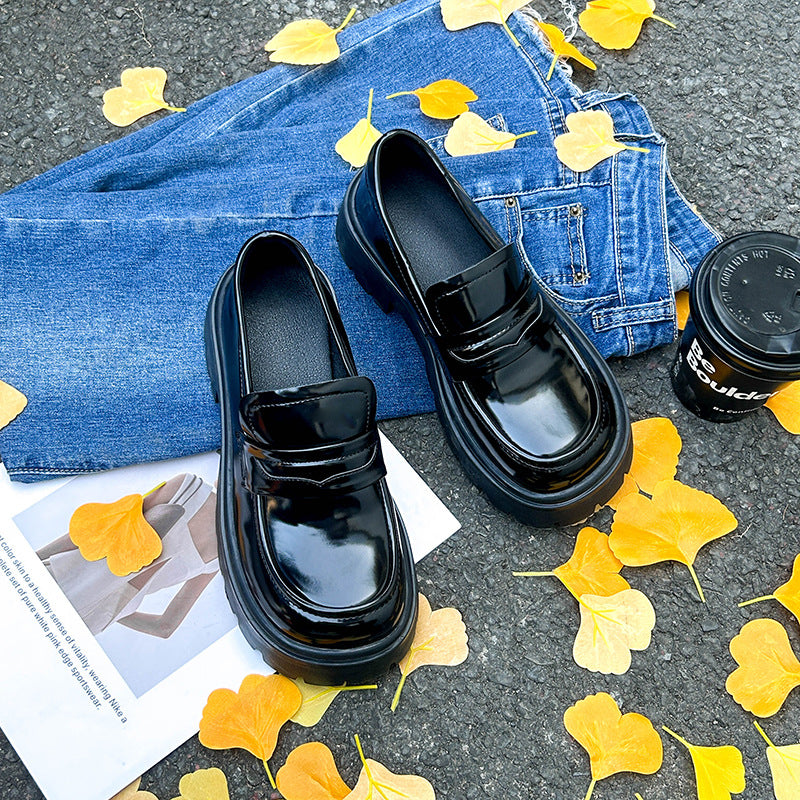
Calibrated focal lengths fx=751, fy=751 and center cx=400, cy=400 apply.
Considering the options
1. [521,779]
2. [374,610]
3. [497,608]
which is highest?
[374,610]

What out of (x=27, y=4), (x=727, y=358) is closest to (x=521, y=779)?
(x=727, y=358)

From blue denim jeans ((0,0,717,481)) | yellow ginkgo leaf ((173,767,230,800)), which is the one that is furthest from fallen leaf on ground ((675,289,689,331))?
yellow ginkgo leaf ((173,767,230,800))

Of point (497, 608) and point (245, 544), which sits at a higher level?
point (245, 544)

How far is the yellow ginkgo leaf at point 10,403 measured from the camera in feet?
3.19

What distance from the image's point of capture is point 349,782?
36.5 inches

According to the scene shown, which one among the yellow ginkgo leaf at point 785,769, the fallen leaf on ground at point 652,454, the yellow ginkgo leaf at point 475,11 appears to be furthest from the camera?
the yellow ginkgo leaf at point 475,11

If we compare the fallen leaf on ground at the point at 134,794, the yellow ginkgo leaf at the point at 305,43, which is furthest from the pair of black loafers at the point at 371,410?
the yellow ginkgo leaf at the point at 305,43

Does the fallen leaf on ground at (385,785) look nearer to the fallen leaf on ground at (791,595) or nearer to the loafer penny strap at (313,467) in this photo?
the loafer penny strap at (313,467)

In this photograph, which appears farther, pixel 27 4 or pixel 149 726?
pixel 27 4

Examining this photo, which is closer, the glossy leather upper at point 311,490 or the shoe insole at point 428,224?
the glossy leather upper at point 311,490

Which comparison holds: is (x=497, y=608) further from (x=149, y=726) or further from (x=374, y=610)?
(x=149, y=726)

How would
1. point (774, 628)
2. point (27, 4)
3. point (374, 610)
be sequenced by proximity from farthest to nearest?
point (27, 4) → point (774, 628) → point (374, 610)

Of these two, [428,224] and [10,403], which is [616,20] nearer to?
[428,224]

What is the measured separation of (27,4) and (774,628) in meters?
1.50
